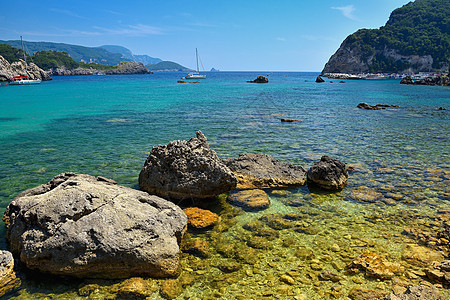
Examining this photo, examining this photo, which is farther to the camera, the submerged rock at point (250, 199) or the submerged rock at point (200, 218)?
the submerged rock at point (250, 199)

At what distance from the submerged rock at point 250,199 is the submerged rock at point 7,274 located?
688cm

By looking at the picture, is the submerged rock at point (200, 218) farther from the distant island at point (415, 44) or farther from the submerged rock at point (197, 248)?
the distant island at point (415, 44)

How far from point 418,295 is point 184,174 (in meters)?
7.53

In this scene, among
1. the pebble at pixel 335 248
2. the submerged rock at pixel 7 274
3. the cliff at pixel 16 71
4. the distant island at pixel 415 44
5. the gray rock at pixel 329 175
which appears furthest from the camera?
the distant island at pixel 415 44

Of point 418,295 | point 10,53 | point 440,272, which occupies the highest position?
point 10,53

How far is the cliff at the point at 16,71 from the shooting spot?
117 m

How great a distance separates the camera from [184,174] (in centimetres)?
1046

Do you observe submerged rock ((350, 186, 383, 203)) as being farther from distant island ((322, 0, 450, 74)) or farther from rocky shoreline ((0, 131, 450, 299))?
distant island ((322, 0, 450, 74))

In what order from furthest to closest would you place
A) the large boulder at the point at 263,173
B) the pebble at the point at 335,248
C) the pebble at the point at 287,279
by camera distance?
the large boulder at the point at 263,173
the pebble at the point at 335,248
the pebble at the point at 287,279

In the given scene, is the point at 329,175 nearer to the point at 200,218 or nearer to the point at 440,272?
the point at 440,272

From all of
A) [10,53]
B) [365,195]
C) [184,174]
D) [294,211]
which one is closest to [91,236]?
[184,174]

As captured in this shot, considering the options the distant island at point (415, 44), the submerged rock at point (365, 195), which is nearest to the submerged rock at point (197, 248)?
the submerged rock at point (365, 195)

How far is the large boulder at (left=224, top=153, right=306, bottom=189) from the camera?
1248 cm

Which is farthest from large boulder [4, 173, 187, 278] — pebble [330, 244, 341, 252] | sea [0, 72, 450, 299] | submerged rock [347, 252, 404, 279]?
submerged rock [347, 252, 404, 279]
